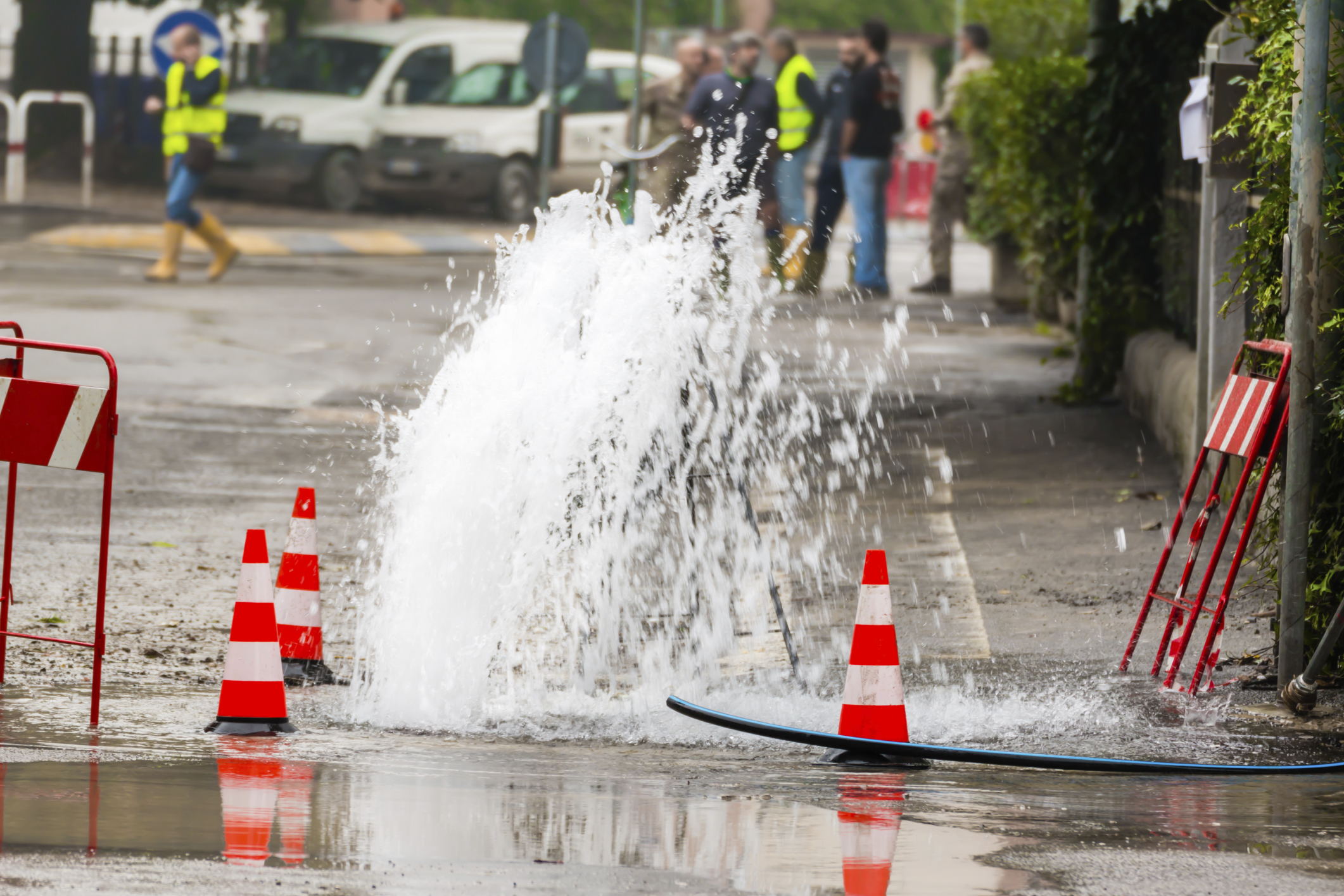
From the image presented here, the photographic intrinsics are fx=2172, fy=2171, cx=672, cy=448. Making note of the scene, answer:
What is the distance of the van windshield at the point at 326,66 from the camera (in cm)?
2933

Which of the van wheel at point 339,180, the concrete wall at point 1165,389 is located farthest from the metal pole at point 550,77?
the van wheel at point 339,180

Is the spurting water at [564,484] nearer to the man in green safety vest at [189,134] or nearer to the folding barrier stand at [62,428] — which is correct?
the folding barrier stand at [62,428]

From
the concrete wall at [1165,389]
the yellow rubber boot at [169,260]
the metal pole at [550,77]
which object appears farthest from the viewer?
the yellow rubber boot at [169,260]

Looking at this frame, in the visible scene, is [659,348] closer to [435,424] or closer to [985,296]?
[435,424]

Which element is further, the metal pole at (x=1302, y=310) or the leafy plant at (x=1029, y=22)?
the leafy plant at (x=1029, y=22)

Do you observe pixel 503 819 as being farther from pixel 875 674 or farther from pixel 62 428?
pixel 62 428

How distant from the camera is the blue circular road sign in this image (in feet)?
82.4

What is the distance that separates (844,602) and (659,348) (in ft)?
5.04

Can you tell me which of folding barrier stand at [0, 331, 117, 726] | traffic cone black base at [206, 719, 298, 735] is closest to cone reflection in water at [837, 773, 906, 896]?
traffic cone black base at [206, 719, 298, 735]

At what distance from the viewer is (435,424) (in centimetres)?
711

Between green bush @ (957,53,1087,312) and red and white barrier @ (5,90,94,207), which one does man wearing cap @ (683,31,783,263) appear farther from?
red and white barrier @ (5,90,94,207)

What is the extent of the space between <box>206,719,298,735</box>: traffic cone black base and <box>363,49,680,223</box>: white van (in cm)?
2294

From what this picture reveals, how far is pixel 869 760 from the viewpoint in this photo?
232 inches

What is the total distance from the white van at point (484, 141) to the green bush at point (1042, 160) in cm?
1298
